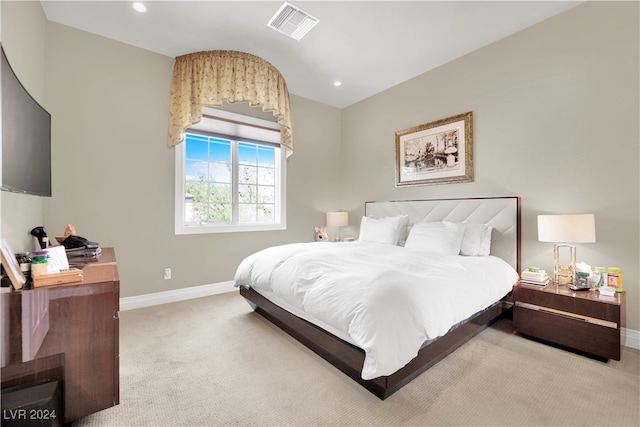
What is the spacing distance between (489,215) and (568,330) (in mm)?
1271

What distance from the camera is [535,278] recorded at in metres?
2.47

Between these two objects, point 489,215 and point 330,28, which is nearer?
point 330,28

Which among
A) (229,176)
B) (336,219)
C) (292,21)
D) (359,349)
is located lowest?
(359,349)

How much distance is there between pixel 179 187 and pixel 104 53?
158 cm

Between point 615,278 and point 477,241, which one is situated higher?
point 477,241

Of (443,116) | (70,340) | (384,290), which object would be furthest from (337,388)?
(443,116)

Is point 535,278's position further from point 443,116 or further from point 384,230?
point 443,116

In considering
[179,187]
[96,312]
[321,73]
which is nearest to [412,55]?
[321,73]

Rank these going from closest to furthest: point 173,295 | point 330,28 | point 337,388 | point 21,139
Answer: point 21,139 < point 337,388 < point 330,28 < point 173,295

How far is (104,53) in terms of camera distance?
3.03m

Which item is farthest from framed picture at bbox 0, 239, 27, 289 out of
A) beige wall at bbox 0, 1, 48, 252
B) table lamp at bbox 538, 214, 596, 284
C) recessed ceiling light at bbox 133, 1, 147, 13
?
table lamp at bbox 538, 214, 596, 284

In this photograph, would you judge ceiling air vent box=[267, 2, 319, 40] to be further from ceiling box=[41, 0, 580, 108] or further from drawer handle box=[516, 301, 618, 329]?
drawer handle box=[516, 301, 618, 329]

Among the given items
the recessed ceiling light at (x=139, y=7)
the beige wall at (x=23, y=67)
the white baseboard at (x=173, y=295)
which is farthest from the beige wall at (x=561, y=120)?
the beige wall at (x=23, y=67)

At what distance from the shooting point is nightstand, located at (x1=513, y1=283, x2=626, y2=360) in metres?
2.04
